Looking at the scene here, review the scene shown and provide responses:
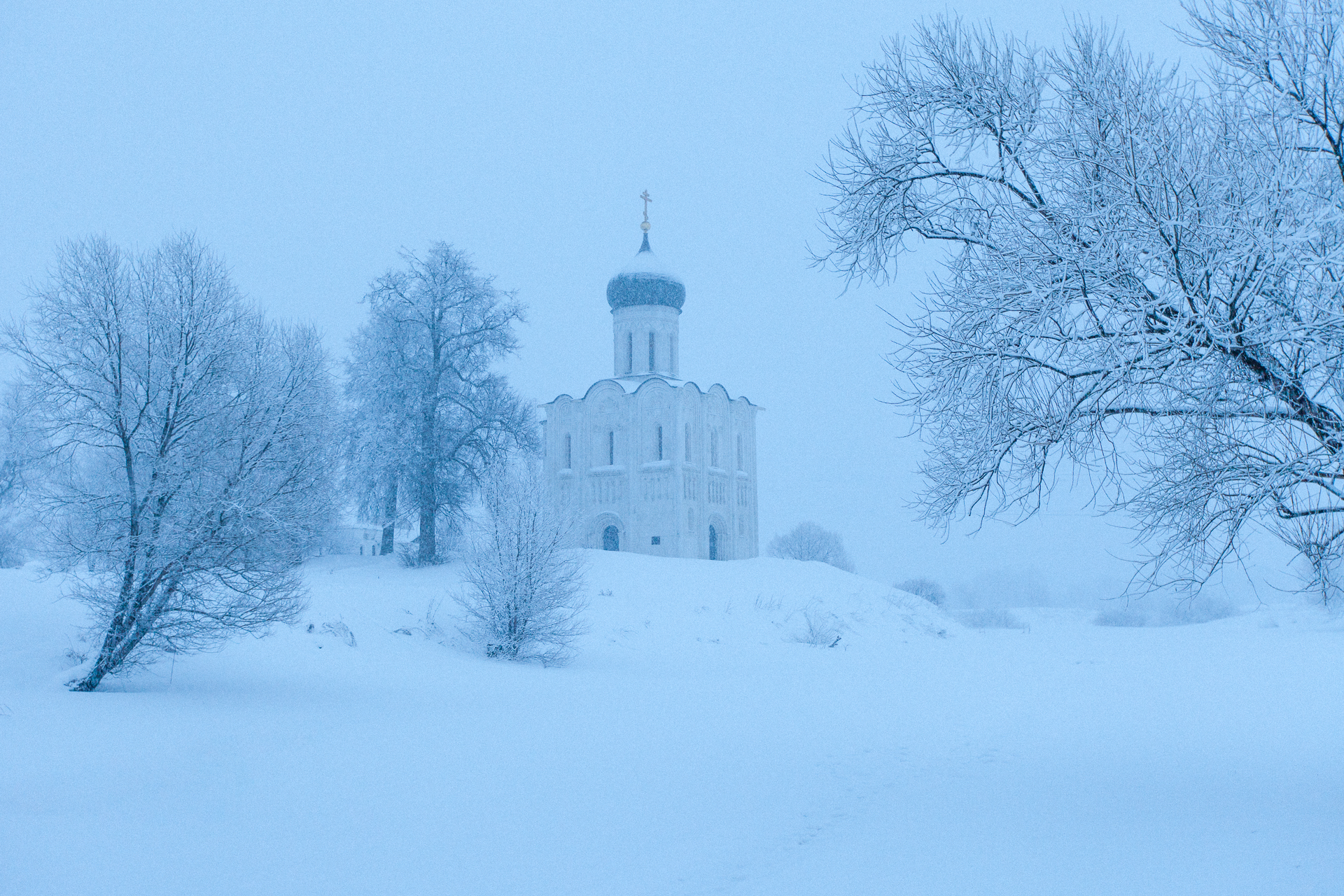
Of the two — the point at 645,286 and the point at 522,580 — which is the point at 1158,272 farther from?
the point at 645,286

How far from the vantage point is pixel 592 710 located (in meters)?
11.1

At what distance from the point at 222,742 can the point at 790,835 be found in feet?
16.4

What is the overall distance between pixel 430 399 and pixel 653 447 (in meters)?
9.85

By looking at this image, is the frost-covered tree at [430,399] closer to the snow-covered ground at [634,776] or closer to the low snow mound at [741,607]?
the low snow mound at [741,607]

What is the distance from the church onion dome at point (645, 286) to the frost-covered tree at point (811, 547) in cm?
2504

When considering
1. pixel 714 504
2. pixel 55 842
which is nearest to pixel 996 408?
pixel 55 842

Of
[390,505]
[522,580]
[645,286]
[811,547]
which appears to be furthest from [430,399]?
[811,547]

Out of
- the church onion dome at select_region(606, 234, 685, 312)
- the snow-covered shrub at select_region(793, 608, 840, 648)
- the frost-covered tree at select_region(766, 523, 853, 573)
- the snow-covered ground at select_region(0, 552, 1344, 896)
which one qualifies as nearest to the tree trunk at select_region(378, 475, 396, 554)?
the snow-covered ground at select_region(0, 552, 1344, 896)

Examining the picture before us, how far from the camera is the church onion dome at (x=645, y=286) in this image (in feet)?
109

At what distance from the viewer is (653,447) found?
31.3m

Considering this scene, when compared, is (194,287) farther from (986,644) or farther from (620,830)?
(986,644)

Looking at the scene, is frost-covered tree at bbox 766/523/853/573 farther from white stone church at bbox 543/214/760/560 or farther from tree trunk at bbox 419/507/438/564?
tree trunk at bbox 419/507/438/564

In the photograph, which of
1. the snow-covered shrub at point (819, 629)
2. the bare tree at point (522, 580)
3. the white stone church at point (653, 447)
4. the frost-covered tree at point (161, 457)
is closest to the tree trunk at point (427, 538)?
the bare tree at point (522, 580)

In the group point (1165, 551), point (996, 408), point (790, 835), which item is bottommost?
point (790, 835)
